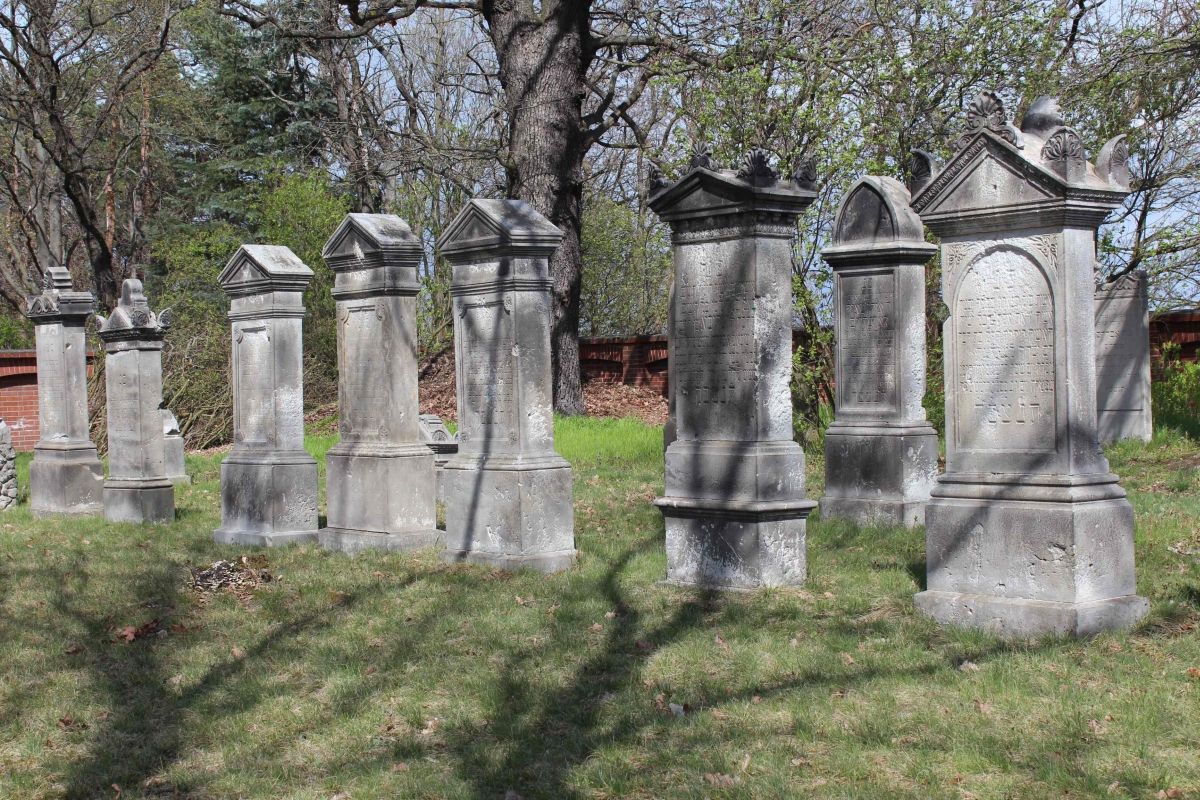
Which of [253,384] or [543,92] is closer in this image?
[253,384]

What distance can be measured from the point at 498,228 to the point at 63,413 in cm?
740

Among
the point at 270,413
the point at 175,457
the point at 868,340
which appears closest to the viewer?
Answer: the point at 868,340

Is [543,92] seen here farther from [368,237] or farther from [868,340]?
[868,340]

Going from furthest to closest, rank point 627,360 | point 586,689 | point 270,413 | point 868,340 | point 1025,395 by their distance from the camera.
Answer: point 627,360
point 270,413
point 868,340
point 1025,395
point 586,689

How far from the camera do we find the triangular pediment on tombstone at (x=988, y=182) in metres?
6.86

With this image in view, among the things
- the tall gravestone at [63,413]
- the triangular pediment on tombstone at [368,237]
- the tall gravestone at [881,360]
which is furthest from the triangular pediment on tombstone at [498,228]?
the tall gravestone at [63,413]

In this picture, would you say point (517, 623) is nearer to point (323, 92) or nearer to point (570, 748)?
point (570, 748)

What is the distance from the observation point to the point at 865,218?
35.4ft

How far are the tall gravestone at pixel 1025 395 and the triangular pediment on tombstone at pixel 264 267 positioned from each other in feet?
20.1

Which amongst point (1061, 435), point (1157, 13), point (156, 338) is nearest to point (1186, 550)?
point (1061, 435)

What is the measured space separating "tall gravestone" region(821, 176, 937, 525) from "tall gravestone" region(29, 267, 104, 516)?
8.28 meters

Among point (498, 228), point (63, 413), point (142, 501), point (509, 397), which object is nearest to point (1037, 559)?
point (509, 397)

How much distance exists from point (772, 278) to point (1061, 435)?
214 centimetres

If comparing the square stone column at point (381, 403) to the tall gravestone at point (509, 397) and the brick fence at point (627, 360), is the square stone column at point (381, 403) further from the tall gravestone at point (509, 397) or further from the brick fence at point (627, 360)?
the brick fence at point (627, 360)
